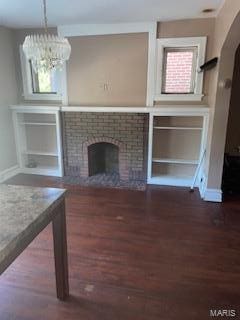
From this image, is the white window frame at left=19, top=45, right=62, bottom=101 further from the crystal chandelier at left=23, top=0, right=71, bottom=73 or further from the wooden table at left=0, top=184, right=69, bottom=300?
the wooden table at left=0, top=184, right=69, bottom=300

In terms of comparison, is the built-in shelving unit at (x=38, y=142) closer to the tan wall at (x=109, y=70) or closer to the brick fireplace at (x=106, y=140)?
the brick fireplace at (x=106, y=140)

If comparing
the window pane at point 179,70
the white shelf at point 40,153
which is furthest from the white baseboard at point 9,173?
the window pane at point 179,70

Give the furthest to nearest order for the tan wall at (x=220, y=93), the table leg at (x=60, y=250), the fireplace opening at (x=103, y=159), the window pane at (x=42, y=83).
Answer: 1. the fireplace opening at (x=103, y=159)
2. the window pane at (x=42, y=83)
3. the tan wall at (x=220, y=93)
4. the table leg at (x=60, y=250)

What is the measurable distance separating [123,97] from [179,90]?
3.07 feet

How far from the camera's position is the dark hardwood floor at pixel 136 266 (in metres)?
1.85

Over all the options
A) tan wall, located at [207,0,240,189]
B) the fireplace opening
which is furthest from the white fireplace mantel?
the fireplace opening

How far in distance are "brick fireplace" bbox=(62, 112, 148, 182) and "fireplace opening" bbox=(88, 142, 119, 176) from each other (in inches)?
0.8

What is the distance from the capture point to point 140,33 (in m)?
3.89

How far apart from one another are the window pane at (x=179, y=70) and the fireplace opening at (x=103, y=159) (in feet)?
4.76

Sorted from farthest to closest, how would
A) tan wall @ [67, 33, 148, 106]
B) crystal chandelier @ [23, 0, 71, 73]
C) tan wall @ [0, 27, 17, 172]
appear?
tan wall @ [0, 27, 17, 172], tan wall @ [67, 33, 148, 106], crystal chandelier @ [23, 0, 71, 73]

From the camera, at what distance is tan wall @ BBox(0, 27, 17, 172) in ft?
13.8

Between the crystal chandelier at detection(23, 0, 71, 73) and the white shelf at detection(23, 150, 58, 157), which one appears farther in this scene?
the white shelf at detection(23, 150, 58, 157)

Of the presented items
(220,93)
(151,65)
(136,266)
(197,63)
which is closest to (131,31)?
(151,65)

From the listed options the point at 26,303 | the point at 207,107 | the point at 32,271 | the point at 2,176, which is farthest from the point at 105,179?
the point at 26,303
